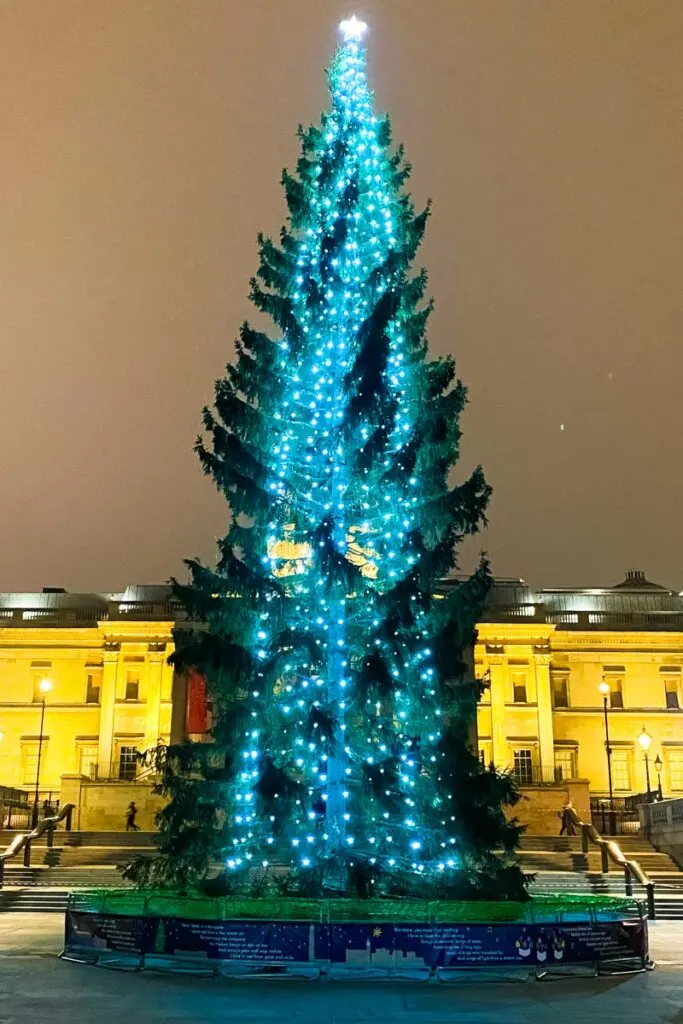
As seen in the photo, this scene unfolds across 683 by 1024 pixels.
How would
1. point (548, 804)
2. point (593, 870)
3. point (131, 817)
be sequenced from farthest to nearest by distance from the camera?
point (548, 804)
point (131, 817)
point (593, 870)

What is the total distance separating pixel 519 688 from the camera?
60406 millimetres

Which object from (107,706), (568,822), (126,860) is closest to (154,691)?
(107,706)

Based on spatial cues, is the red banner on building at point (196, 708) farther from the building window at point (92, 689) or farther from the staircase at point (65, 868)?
the building window at point (92, 689)

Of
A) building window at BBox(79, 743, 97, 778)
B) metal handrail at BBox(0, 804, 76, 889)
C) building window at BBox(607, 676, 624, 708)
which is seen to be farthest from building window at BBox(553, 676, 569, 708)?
metal handrail at BBox(0, 804, 76, 889)

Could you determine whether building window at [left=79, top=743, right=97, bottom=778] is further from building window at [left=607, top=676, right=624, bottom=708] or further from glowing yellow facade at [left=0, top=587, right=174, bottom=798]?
building window at [left=607, top=676, right=624, bottom=708]

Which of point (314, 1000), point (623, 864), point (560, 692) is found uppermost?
→ point (560, 692)

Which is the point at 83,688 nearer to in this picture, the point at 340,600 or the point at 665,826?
the point at 665,826

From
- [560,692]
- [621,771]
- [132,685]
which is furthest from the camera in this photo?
Result: [560,692]

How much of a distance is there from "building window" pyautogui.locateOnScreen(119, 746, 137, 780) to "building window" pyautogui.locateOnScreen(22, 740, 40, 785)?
5059mm

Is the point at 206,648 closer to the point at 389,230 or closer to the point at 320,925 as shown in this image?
the point at 320,925

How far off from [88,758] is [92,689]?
417 cm

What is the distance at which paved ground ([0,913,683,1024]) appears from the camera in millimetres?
11711

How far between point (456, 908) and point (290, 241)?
13.5m

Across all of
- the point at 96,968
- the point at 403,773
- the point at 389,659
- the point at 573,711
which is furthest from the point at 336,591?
the point at 573,711
